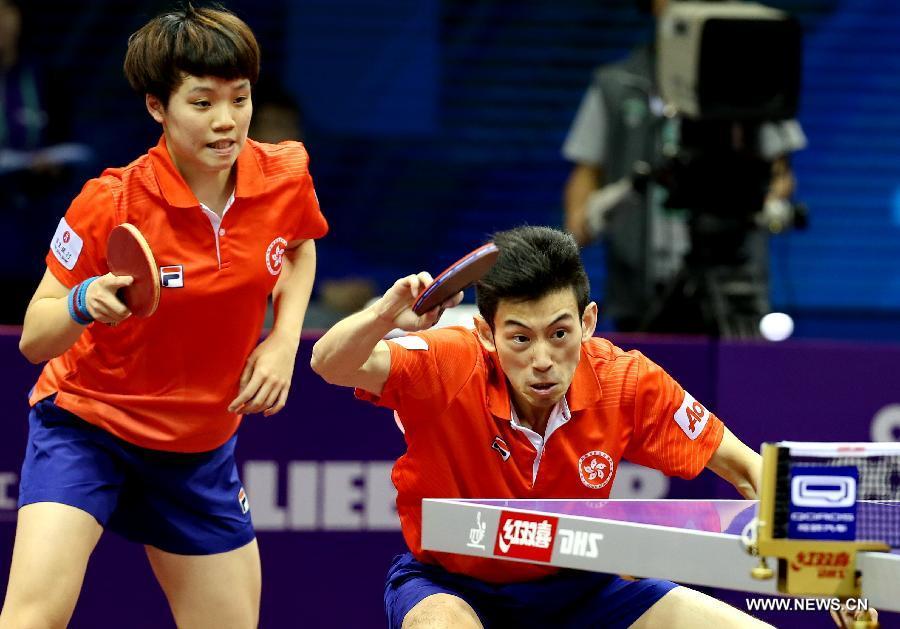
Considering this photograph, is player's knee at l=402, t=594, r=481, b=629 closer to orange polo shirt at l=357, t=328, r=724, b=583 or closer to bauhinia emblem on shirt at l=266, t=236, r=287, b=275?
orange polo shirt at l=357, t=328, r=724, b=583

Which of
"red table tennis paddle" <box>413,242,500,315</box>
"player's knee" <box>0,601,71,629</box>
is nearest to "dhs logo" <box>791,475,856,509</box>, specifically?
"red table tennis paddle" <box>413,242,500,315</box>

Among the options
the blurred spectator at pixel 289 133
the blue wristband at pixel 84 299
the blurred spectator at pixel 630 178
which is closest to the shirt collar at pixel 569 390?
the blue wristband at pixel 84 299

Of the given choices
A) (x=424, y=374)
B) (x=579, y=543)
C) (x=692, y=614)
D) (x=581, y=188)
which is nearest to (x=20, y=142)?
(x=581, y=188)

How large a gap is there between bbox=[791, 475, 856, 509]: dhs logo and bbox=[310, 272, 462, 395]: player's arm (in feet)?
2.98

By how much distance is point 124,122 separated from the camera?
8727mm

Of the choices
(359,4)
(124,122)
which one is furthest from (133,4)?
(359,4)

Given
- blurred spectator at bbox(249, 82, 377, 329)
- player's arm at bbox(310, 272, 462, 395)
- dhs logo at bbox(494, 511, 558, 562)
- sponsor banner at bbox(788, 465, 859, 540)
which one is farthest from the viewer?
blurred spectator at bbox(249, 82, 377, 329)

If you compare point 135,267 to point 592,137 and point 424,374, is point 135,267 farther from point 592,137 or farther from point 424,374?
point 592,137

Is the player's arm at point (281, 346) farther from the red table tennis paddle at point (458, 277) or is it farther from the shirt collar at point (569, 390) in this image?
the red table tennis paddle at point (458, 277)

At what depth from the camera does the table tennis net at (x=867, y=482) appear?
250 centimetres

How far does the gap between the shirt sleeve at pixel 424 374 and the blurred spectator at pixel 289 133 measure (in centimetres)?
217

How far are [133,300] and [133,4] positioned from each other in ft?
18.8

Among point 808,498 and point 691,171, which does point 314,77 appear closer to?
point 691,171

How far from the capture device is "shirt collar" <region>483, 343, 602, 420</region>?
363cm
